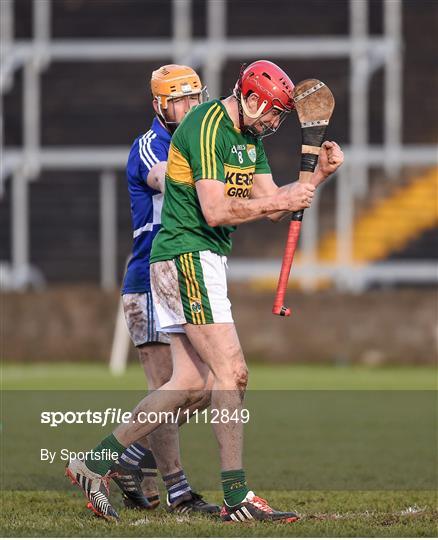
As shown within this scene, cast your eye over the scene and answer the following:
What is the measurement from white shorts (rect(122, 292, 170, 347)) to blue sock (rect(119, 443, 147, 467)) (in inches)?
23.4

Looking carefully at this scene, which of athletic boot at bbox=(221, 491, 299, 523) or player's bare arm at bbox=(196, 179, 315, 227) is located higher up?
player's bare arm at bbox=(196, 179, 315, 227)

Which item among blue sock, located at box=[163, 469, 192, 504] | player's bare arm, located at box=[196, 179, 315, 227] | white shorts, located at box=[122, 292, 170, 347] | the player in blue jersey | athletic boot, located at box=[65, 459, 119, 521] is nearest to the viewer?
player's bare arm, located at box=[196, 179, 315, 227]

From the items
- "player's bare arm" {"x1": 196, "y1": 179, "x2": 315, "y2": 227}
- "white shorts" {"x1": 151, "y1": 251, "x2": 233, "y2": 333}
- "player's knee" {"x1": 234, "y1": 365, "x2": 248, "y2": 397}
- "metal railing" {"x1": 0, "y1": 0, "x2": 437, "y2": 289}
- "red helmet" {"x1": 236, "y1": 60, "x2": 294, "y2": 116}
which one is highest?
"metal railing" {"x1": 0, "y1": 0, "x2": 437, "y2": 289}

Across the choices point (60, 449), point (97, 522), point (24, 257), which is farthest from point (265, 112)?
point (24, 257)

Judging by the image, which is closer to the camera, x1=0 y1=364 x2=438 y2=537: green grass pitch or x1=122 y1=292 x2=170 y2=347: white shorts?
x1=0 y1=364 x2=438 y2=537: green grass pitch

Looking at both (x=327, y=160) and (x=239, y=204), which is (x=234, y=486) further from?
(x=327, y=160)

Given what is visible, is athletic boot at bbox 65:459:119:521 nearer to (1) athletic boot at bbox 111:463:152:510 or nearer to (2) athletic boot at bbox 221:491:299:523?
(1) athletic boot at bbox 111:463:152:510

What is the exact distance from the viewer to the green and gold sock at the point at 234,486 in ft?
24.2

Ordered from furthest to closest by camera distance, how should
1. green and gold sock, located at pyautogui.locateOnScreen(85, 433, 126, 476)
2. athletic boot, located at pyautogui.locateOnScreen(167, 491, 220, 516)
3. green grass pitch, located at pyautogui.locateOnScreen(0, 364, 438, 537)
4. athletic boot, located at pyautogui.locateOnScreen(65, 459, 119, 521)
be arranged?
athletic boot, located at pyautogui.locateOnScreen(167, 491, 220, 516), green and gold sock, located at pyautogui.locateOnScreen(85, 433, 126, 476), athletic boot, located at pyautogui.locateOnScreen(65, 459, 119, 521), green grass pitch, located at pyautogui.locateOnScreen(0, 364, 438, 537)

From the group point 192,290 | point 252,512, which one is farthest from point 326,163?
point 252,512

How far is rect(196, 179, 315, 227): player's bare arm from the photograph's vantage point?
24.2 feet

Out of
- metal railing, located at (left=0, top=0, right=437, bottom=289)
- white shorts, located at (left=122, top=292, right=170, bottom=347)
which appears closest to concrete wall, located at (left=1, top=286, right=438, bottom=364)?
metal railing, located at (left=0, top=0, right=437, bottom=289)

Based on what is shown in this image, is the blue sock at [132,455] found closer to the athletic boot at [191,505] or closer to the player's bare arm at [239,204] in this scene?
the athletic boot at [191,505]

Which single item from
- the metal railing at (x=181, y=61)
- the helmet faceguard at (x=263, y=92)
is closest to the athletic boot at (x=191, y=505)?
the helmet faceguard at (x=263, y=92)
